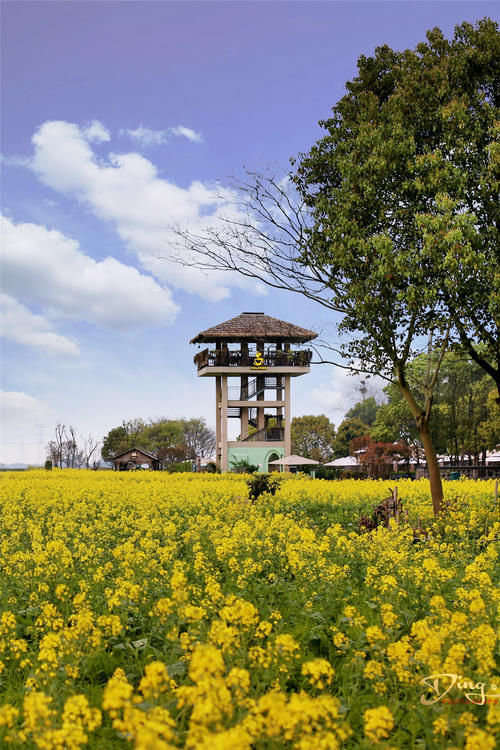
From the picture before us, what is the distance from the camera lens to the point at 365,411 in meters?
84.1

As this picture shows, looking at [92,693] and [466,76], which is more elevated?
[466,76]

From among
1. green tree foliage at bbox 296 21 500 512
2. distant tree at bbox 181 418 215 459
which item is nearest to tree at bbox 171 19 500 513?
green tree foliage at bbox 296 21 500 512

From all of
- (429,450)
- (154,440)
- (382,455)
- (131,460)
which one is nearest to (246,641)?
(429,450)

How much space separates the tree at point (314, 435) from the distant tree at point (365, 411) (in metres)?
17.6

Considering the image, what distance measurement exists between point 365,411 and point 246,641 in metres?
81.5

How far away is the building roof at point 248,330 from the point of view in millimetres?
37781

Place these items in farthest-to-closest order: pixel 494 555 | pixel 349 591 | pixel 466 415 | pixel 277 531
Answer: pixel 466 415 → pixel 277 531 → pixel 494 555 → pixel 349 591

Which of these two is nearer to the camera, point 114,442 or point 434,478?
point 434,478

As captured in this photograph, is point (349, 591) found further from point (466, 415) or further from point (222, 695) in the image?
point (466, 415)

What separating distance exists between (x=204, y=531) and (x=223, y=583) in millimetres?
2506

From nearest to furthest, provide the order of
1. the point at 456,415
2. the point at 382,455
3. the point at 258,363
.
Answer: the point at 258,363, the point at 382,455, the point at 456,415

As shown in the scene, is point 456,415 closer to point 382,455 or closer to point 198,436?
point 382,455

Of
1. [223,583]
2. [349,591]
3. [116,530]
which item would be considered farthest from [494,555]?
[116,530]

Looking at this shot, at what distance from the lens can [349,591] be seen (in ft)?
21.6
